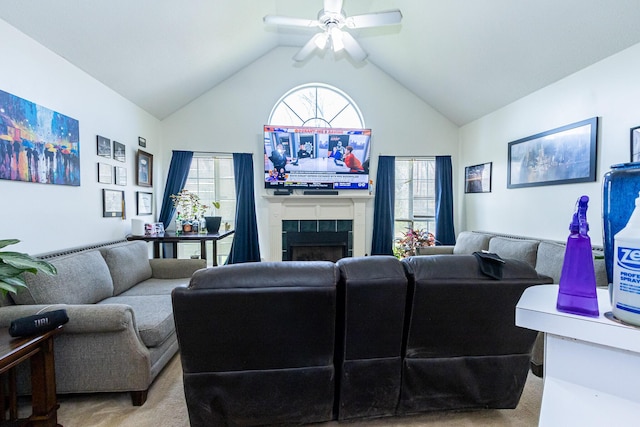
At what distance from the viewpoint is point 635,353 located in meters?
0.58

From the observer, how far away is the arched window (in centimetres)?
524

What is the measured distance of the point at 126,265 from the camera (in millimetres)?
2914

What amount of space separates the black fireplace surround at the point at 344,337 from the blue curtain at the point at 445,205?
12.5 ft

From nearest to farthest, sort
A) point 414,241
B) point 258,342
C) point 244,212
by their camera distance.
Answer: point 258,342 < point 414,241 < point 244,212

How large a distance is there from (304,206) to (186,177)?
197 cm

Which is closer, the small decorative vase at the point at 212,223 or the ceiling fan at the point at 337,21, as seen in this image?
the ceiling fan at the point at 337,21

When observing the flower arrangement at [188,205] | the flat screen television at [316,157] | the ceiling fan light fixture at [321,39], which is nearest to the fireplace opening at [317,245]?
the flat screen television at [316,157]

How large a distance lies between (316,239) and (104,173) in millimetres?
3098

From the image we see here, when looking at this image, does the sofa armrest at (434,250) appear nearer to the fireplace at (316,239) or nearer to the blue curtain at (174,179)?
the fireplace at (316,239)

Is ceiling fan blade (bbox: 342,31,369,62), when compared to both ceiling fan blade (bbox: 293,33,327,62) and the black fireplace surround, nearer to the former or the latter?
ceiling fan blade (bbox: 293,33,327,62)

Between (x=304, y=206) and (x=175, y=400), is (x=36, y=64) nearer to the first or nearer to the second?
(x=175, y=400)

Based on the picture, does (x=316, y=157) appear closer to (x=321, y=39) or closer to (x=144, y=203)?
(x=321, y=39)

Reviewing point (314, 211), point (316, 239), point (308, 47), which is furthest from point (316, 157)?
point (308, 47)

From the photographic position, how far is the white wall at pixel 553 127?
2.64 m
